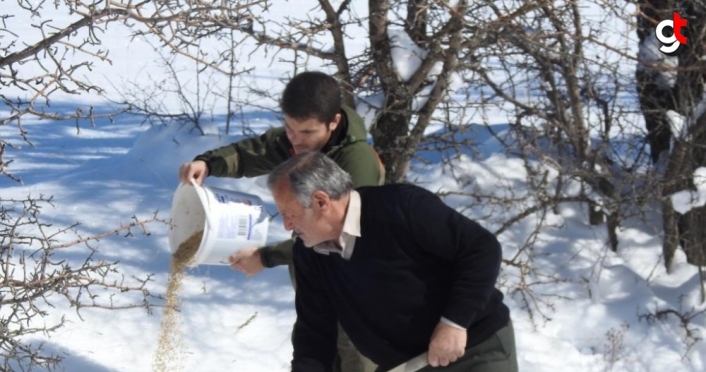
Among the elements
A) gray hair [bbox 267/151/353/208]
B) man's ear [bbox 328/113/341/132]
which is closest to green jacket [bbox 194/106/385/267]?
man's ear [bbox 328/113/341/132]

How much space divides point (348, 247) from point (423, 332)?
349mm

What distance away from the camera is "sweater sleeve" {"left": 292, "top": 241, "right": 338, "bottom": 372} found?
3506mm

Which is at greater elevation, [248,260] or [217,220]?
[217,220]

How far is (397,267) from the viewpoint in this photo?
10.8 feet

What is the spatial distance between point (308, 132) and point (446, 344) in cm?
101

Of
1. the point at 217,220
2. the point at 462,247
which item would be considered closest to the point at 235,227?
the point at 217,220

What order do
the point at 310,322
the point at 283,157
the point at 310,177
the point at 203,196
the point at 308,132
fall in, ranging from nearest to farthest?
1. the point at 310,177
2. the point at 310,322
3. the point at 308,132
4. the point at 203,196
5. the point at 283,157

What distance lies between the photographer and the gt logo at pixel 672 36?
6.68 metres

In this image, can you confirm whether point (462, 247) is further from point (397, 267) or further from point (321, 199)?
point (321, 199)

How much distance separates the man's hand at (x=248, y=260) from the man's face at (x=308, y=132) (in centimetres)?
52

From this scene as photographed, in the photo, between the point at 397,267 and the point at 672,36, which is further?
the point at 672,36

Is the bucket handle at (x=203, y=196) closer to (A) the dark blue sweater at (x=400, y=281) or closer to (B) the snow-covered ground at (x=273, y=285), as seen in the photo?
(A) the dark blue sweater at (x=400, y=281)

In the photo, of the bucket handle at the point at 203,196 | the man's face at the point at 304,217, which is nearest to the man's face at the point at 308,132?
the bucket handle at the point at 203,196

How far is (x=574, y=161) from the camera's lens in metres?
7.05
